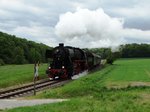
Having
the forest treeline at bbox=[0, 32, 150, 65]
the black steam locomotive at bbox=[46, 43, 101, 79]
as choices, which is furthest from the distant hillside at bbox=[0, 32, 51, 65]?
the black steam locomotive at bbox=[46, 43, 101, 79]

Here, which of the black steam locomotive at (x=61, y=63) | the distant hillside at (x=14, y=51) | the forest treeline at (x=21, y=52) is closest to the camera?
the black steam locomotive at (x=61, y=63)

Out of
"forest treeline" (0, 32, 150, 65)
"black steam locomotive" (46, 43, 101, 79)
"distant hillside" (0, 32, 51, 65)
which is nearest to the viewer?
"black steam locomotive" (46, 43, 101, 79)

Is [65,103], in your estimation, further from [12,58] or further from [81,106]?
[12,58]

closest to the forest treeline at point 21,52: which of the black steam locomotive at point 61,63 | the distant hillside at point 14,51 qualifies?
the distant hillside at point 14,51

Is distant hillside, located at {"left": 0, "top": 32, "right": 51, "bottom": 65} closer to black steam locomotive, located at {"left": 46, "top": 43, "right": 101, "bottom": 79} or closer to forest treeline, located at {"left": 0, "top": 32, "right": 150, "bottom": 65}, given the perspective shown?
forest treeline, located at {"left": 0, "top": 32, "right": 150, "bottom": 65}

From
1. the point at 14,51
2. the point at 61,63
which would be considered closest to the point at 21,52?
the point at 14,51

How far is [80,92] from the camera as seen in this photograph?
81.1ft

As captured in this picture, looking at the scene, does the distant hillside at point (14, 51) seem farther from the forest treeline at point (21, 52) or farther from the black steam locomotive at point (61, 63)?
the black steam locomotive at point (61, 63)

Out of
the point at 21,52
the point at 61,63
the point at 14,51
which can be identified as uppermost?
the point at 14,51

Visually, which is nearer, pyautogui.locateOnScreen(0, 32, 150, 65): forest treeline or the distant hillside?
the distant hillside

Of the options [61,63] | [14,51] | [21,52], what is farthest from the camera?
[21,52]

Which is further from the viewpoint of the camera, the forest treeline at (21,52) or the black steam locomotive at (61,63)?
the forest treeline at (21,52)

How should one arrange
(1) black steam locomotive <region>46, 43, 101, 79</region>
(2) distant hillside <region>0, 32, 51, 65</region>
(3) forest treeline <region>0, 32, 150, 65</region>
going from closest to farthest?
(1) black steam locomotive <region>46, 43, 101, 79</region>
(2) distant hillside <region>0, 32, 51, 65</region>
(3) forest treeline <region>0, 32, 150, 65</region>

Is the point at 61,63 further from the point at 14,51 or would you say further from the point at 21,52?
the point at 21,52
